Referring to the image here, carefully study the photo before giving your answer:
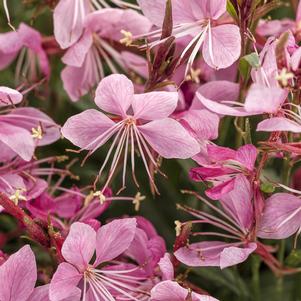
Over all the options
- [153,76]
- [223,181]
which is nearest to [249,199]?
[223,181]

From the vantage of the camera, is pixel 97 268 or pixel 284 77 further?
pixel 97 268

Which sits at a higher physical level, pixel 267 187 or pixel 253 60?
pixel 253 60

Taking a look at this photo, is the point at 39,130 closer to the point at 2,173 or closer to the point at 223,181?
the point at 2,173

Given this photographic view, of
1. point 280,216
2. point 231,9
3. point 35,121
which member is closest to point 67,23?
point 35,121

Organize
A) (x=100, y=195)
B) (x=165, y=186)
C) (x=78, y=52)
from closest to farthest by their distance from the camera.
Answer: (x=100, y=195)
(x=78, y=52)
(x=165, y=186)

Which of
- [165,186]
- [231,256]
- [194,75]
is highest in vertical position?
[194,75]

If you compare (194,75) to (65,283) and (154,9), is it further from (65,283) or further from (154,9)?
(65,283)
